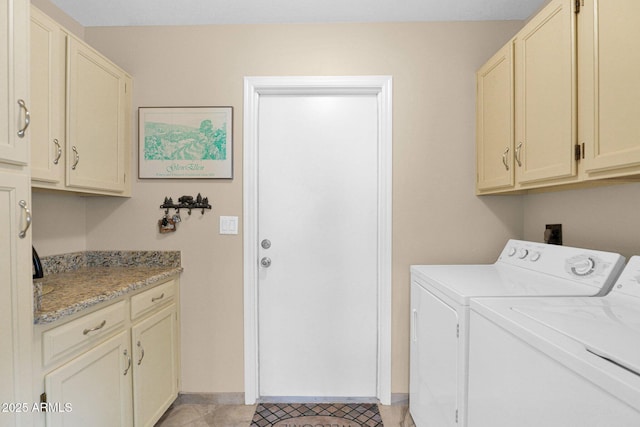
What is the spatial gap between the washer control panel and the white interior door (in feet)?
2.71

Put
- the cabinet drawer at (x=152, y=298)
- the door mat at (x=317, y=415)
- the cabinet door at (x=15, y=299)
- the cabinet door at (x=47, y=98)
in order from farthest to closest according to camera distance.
A: the door mat at (x=317, y=415) → the cabinet drawer at (x=152, y=298) → the cabinet door at (x=47, y=98) → the cabinet door at (x=15, y=299)

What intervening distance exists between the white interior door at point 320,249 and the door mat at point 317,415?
0.08 meters

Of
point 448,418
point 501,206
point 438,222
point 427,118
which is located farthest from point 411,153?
point 448,418

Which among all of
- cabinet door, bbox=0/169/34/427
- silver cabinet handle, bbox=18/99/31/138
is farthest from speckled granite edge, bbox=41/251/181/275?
silver cabinet handle, bbox=18/99/31/138

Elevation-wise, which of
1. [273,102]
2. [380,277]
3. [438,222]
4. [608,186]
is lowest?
[380,277]

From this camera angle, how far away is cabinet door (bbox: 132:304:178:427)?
5.09 feet

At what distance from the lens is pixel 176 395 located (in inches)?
76.6

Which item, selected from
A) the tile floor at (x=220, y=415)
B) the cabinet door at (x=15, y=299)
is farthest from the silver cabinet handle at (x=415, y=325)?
the cabinet door at (x=15, y=299)

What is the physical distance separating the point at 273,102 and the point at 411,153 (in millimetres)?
983

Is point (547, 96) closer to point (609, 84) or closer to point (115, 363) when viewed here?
point (609, 84)

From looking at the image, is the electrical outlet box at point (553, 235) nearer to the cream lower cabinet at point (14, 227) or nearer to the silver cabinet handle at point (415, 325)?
the silver cabinet handle at point (415, 325)

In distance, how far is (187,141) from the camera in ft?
6.55

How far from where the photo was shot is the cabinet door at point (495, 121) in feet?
5.33

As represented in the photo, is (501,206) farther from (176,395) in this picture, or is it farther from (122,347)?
(176,395)
